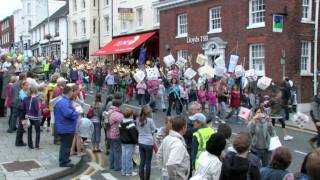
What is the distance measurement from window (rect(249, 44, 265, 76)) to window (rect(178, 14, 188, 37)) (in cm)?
644

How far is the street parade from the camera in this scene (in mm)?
6438

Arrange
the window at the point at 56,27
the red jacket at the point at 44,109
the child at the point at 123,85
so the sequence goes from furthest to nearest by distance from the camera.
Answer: the window at the point at 56,27 < the child at the point at 123,85 < the red jacket at the point at 44,109

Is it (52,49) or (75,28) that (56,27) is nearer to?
(52,49)

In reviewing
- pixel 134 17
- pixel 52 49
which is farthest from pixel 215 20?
pixel 52 49

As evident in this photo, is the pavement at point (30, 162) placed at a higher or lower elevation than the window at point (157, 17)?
lower

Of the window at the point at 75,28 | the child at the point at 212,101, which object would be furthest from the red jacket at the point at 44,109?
the window at the point at 75,28

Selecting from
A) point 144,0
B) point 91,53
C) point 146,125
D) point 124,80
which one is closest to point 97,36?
point 91,53

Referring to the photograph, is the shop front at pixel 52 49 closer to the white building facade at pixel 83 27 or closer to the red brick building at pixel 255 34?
the white building facade at pixel 83 27

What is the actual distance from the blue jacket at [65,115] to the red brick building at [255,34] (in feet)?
50.2

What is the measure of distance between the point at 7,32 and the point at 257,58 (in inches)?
3151

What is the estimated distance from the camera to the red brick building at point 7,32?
91.6 meters

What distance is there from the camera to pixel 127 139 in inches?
376

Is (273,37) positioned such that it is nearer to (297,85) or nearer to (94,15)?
(297,85)

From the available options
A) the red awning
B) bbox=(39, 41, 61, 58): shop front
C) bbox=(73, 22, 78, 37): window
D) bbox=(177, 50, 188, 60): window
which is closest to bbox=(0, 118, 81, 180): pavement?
bbox=(177, 50, 188, 60): window
